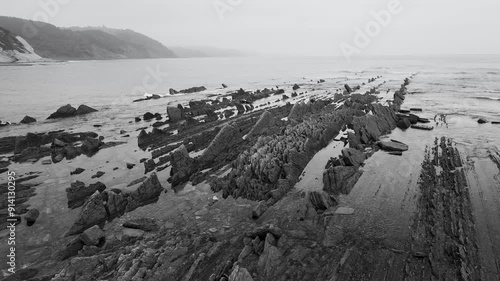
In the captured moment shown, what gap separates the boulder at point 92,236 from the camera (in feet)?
33.2

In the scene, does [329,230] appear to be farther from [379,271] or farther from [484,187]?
[484,187]

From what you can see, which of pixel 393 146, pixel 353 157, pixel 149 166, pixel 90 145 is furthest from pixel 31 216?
pixel 393 146

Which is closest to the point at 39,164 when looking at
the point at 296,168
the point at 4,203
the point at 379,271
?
the point at 4,203

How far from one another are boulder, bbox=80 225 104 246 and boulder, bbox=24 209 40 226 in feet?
11.0

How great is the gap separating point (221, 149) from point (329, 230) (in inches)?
452

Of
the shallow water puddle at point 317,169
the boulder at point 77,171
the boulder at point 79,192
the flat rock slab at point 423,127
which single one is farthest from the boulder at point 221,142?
the flat rock slab at point 423,127

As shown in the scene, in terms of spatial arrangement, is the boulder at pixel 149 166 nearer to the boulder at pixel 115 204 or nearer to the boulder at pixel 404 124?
the boulder at pixel 115 204

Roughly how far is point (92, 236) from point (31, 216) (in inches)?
155

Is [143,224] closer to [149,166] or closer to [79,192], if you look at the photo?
[79,192]

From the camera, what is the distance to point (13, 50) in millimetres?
173625

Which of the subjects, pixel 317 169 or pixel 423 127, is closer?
pixel 317 169

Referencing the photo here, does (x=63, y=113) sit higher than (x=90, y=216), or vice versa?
(x=63, y=113)

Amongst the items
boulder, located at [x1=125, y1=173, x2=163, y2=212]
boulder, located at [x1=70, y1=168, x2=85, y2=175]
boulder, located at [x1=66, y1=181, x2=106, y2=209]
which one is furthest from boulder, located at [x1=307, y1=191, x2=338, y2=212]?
boulder, located at [x1=70, y1=168, x2=85, y2=175]

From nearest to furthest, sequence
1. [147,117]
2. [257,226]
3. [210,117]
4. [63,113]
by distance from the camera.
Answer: [257,226] → [210,117] → [147,117] → [63,113]
